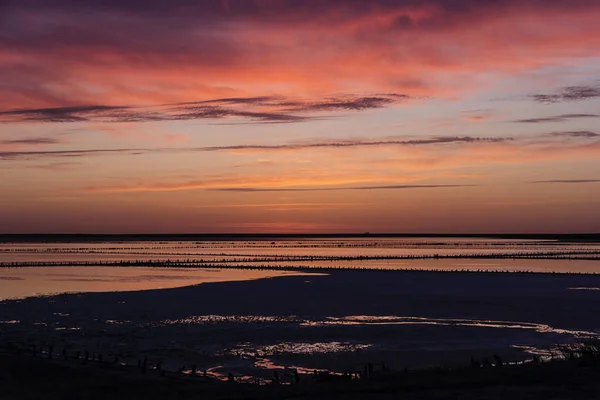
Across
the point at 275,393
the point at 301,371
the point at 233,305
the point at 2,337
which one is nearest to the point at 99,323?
the point at 2,337

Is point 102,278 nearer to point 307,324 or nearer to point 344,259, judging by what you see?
point 307,324

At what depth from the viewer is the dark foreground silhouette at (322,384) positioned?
51.3 ft

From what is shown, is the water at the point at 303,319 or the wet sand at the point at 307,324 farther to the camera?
the water at the point at 303,319

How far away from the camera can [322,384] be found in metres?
17.7

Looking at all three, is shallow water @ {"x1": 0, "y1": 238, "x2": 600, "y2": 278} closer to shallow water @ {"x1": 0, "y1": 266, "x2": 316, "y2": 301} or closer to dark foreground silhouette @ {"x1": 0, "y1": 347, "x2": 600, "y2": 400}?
shallow water @ {"x1": 0, "y1": 266, "x2": 316, "y2": 301}

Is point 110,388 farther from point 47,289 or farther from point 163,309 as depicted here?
point 47,289

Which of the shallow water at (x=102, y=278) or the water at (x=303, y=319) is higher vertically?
the shallow water at (x=102, y=278)

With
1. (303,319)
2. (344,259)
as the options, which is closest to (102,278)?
(303,319)

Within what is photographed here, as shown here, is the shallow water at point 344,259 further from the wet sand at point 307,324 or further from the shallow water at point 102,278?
the wet sand at point 307,324

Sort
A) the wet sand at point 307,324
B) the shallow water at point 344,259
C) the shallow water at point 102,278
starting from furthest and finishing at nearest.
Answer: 1. the shallow water at point 344,259
2. the shallow water at point 102,278
3. the wet sand at point 307,324

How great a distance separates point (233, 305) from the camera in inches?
1561

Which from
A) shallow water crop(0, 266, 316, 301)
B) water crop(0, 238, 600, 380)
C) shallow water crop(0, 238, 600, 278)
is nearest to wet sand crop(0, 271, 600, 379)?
water crop(0, 238, 600, 380)

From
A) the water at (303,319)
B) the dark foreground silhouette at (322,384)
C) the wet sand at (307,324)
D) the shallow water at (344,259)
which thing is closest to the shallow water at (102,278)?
the water at (303,319)

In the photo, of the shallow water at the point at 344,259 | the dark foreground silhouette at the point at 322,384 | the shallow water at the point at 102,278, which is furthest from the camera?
the shallow water at the point at 344,259
